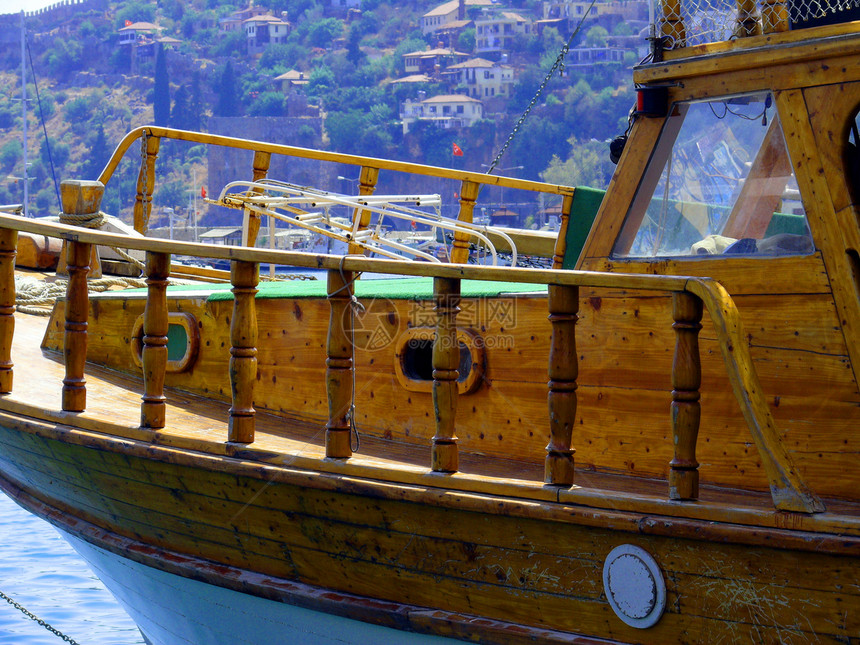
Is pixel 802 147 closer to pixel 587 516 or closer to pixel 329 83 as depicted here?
pixel 587 516

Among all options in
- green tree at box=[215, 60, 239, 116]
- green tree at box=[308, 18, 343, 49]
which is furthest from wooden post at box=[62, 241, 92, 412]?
green tree at box=[308, 18, 343, 49]

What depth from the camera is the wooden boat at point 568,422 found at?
111 inches

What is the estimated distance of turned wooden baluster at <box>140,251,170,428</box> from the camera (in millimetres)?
3695

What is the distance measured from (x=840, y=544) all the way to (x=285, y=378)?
8.20 ft

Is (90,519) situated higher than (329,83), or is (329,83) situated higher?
(329,83)

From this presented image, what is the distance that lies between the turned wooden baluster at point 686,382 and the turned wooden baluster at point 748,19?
1118 millimetres

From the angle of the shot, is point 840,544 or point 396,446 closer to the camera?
point 840,544

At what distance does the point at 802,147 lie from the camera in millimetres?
3221

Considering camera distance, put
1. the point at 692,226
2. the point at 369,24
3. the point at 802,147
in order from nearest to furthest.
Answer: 1. the point at 802,147
2. the point at 692,226
3. the point at 369,24

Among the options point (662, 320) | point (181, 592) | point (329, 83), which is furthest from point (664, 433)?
point (329, 83)

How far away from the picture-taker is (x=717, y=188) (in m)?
3.57

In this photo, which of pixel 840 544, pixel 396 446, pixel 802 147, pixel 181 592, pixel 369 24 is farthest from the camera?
pixel 369 24

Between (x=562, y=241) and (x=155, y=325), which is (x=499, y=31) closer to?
(x=562, y=241)

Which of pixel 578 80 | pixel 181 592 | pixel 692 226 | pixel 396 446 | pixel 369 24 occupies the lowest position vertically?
pixel 181 592
